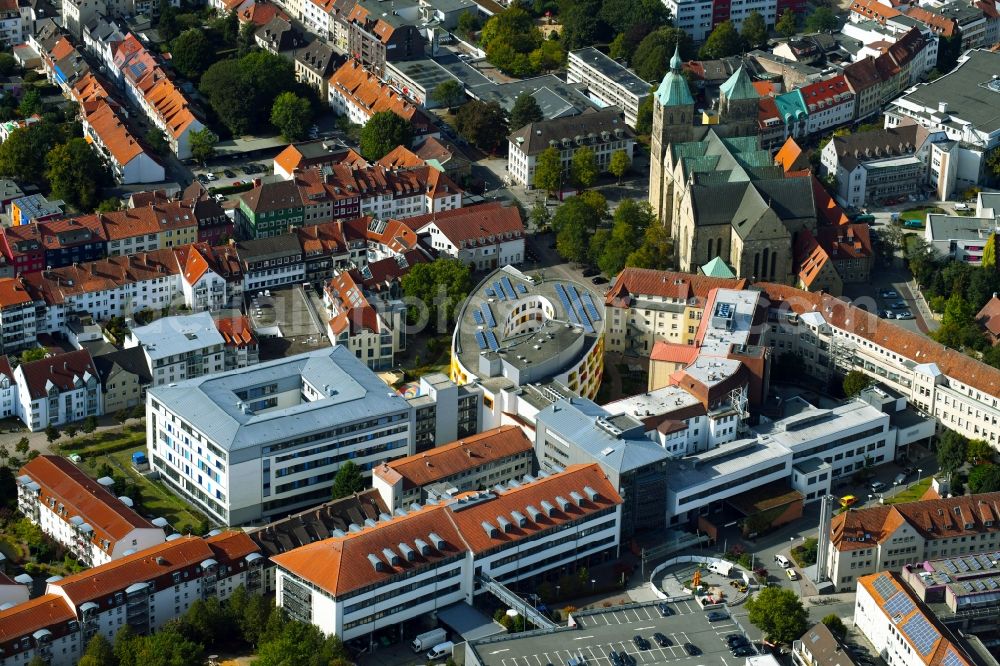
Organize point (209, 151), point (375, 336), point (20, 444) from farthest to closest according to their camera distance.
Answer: point (209, 151)
point (375, 336)
point (20, 444)

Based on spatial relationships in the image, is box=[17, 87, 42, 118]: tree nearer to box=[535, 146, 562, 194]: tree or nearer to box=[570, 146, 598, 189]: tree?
box=[535, 146, 562, 194]: tree

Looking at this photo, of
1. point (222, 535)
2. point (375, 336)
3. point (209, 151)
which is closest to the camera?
point (222, 535)

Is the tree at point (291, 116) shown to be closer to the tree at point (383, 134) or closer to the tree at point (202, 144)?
the tree at point (202, 144)

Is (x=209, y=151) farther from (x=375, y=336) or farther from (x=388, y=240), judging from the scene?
(x=375, y=336)

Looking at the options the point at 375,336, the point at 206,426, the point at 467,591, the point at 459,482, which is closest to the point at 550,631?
→ the point at 467,591

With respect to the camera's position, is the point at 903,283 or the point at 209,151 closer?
the point at 903,283

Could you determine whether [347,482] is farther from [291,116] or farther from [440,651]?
[291,116]

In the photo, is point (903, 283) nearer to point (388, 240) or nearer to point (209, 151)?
point (388, 240)
